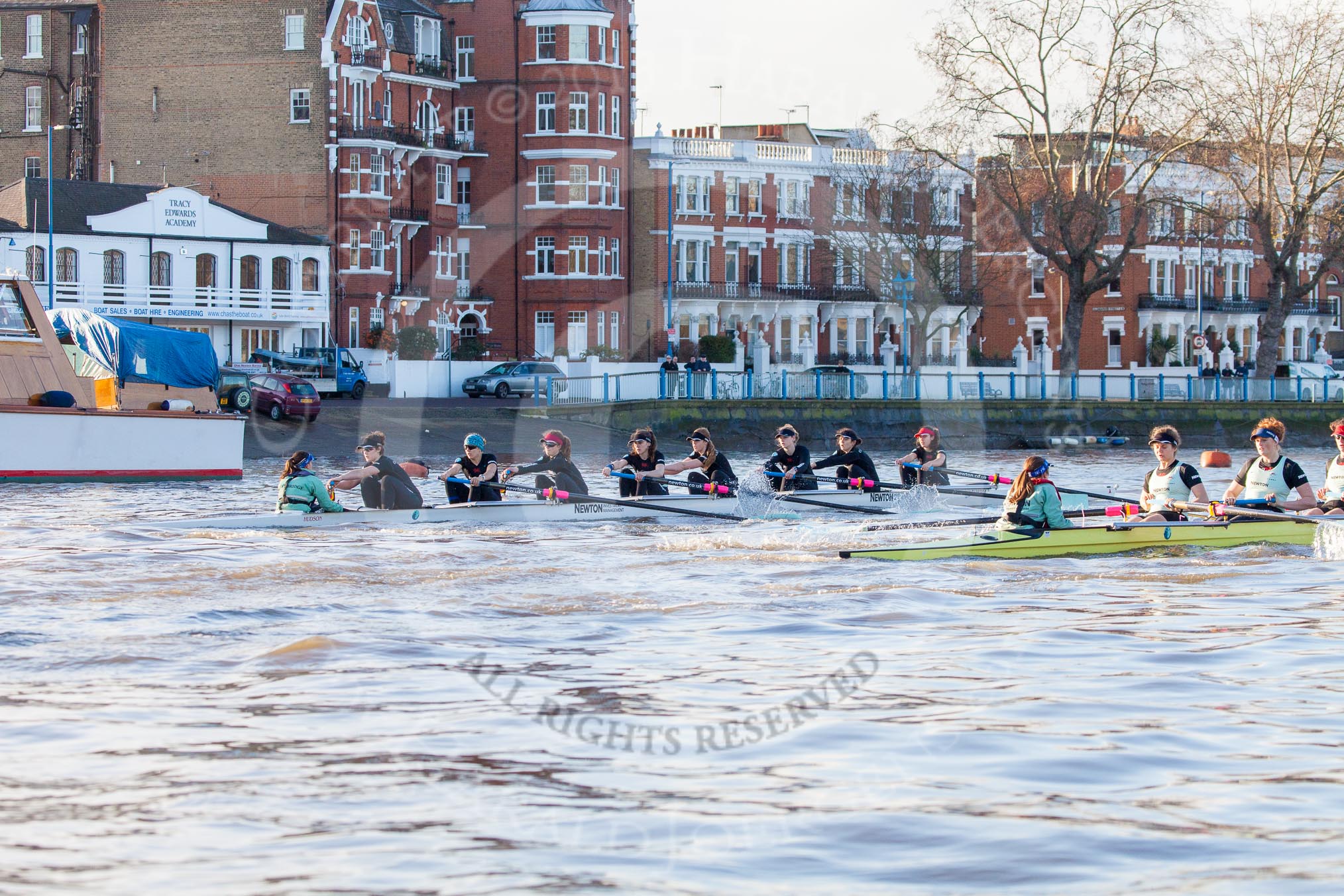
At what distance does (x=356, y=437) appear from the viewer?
42.4 metres

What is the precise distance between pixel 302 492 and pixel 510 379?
3551 cm

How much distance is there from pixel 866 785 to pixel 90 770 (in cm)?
414

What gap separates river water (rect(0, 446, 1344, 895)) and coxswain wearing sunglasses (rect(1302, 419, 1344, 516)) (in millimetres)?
1309

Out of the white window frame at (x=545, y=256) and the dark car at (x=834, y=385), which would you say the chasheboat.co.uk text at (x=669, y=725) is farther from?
the white window frame at (x=545, y=256)

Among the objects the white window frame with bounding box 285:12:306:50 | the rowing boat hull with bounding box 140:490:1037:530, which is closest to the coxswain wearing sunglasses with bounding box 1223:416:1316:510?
the rowing boat hull with bounding box 140:490:1037:530

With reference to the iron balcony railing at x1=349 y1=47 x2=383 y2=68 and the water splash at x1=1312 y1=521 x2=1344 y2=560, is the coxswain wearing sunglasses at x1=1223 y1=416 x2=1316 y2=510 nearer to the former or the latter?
the water splash at x1=1312 y1=521 x2=1344 y2=560

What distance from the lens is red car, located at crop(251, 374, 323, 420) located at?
43.3 meters

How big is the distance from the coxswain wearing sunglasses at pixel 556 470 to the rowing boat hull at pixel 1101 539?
5669 millimetres

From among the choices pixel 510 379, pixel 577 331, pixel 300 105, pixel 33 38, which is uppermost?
pixel 33 38

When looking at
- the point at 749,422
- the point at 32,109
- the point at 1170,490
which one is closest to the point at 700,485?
the point at 1170,490

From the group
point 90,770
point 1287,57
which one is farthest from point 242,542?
point 1287,57

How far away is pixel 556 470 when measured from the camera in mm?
→ 21938

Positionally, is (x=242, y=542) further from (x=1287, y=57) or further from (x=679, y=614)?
(x=1287, y=57)

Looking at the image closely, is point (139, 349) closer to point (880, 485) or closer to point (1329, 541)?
point (880, 485)
